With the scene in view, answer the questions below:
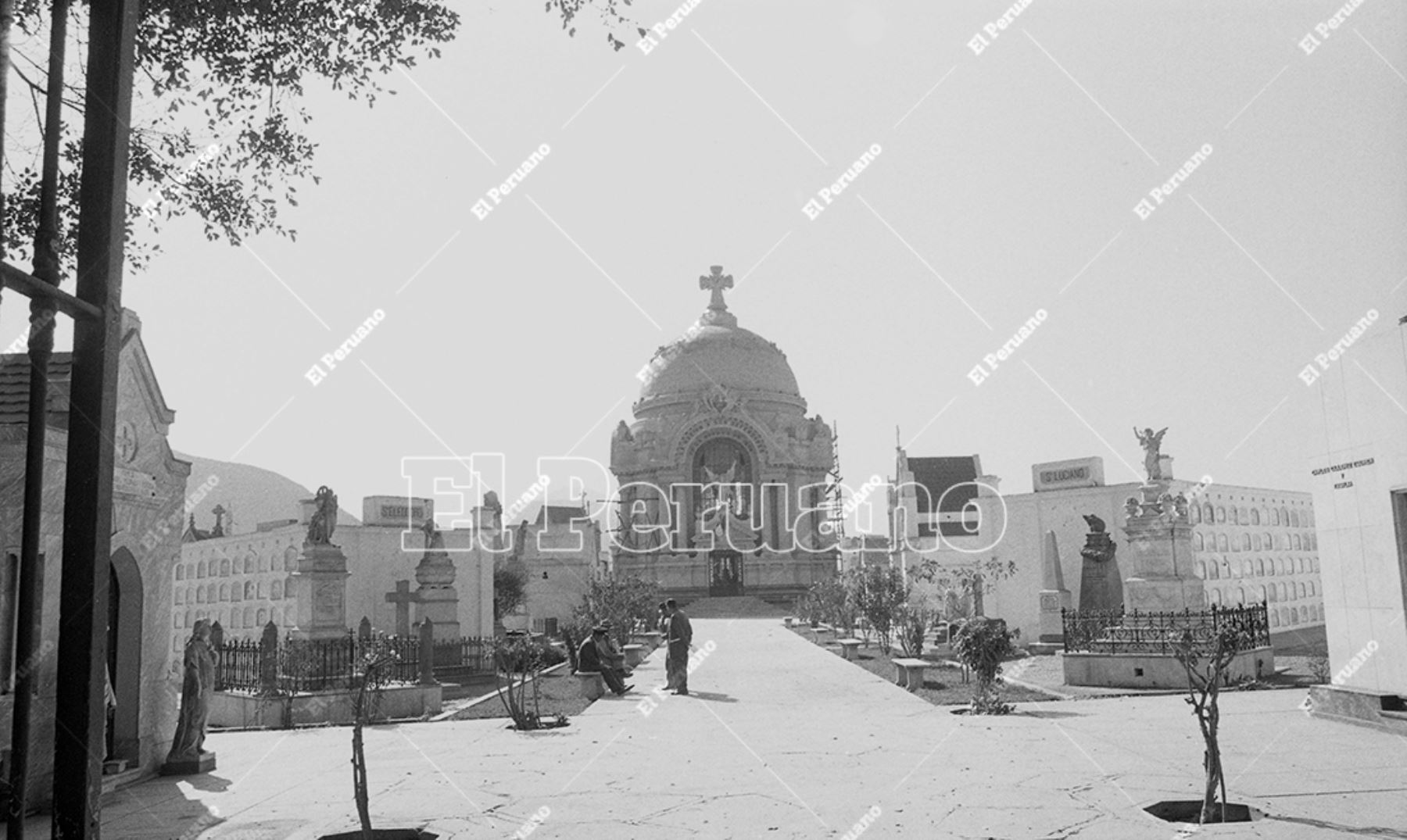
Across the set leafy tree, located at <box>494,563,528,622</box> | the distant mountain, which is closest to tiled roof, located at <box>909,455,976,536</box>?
leafy tree, located at <box>494,563,528,622</box>

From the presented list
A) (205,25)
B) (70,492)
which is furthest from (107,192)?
(205,25)

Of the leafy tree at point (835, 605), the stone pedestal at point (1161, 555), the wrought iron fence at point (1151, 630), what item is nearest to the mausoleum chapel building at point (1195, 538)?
the leafy tree at point (835, 605)

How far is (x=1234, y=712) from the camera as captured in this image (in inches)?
520

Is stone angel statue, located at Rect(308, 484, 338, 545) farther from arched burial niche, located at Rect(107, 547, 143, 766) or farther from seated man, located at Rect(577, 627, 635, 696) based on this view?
arched burial niche, located at Rect(107, 547, 143, 766)

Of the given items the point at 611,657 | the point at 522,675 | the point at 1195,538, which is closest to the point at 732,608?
the point at 1195,538

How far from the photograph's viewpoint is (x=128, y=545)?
10.2 m

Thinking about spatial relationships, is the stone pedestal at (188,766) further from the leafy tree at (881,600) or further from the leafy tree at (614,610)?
the leafy tree at (881,600)

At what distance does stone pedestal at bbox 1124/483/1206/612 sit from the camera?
74.4 feet

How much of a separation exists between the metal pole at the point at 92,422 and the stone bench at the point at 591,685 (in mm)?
15509

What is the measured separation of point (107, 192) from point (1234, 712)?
1393 cm

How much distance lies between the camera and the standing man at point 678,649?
17219 mm

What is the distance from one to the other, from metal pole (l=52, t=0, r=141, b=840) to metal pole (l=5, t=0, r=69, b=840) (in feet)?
0.31

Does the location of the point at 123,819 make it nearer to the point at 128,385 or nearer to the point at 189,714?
the point at 189,714

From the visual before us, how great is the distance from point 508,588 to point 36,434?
40.3 m
